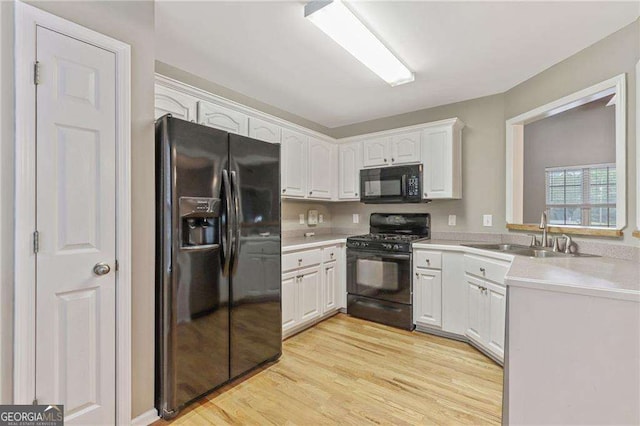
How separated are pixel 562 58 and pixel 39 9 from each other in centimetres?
339

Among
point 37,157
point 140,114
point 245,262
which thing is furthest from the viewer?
point 245,262

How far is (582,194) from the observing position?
5.05m

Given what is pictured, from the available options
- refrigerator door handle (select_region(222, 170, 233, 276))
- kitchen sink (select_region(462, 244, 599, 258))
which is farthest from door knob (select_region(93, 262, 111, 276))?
kitchen sink (select_region(462, 244, 599, 258))

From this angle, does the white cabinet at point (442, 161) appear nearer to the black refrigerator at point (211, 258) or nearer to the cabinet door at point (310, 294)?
the cabinet door at point (310, 294)

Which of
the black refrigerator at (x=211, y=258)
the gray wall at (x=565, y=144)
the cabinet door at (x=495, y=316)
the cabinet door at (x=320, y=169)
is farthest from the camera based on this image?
the gray wall at (x=565, y=144)

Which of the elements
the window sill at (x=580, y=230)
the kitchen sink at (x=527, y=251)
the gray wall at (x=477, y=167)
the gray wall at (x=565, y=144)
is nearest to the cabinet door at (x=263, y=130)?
the gray wall at (x=477, y=167)

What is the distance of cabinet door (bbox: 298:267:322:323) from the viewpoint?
9.58 ft

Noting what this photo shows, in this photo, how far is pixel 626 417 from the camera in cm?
108

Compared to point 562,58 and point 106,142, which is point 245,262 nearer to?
point 106,142

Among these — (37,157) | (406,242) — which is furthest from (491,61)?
(37,157)

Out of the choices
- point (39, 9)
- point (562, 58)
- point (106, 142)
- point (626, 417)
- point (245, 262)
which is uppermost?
point (562, 58)

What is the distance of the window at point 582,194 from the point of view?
188 inches

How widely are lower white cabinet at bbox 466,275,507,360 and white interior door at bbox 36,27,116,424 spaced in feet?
8.55

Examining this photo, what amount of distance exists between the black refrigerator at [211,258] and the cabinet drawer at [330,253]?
0.95 metres
